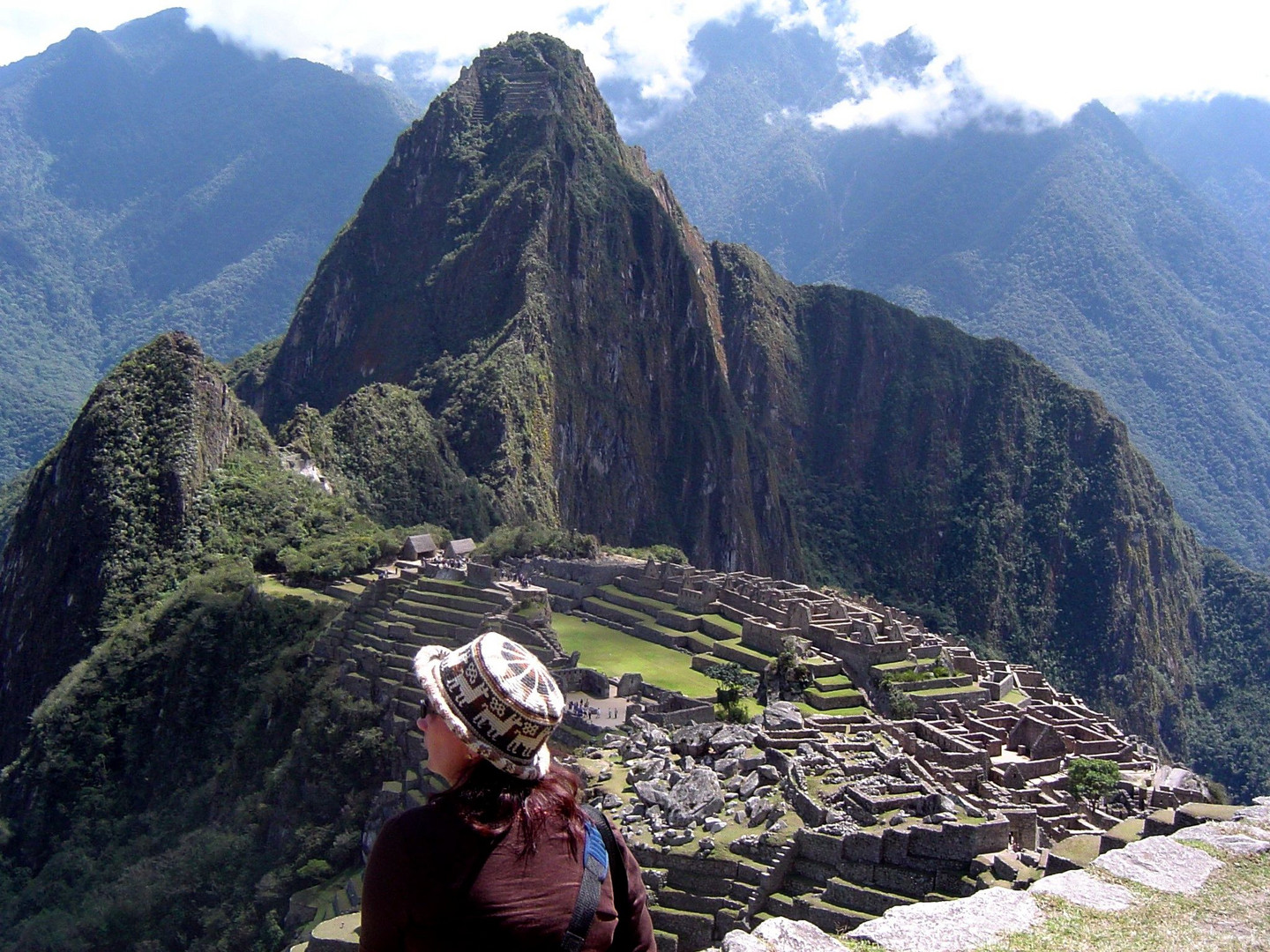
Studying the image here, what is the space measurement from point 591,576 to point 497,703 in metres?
61.8

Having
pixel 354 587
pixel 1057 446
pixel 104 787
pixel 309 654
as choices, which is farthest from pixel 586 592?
pixel 1057 446

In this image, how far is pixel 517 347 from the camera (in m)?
125

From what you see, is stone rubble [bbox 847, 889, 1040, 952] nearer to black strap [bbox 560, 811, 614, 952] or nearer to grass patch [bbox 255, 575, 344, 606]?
black strap [bbox 560, 811, 614, 952]

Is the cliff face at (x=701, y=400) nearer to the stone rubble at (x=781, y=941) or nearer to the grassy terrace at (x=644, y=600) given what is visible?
the grassy terrace at (x=644, y=600)

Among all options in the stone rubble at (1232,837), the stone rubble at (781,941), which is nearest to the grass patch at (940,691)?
the stone rubble at (1232,837)

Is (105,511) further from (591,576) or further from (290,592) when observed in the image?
(591,576)

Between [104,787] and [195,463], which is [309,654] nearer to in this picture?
[104,787]

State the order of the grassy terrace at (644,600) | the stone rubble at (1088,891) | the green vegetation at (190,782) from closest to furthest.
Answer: the stone rubble at (1088,891) → the green vegetation at (190,782) → the grassy terrace at (644,600)

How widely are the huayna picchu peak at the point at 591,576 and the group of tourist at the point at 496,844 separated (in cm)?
1279

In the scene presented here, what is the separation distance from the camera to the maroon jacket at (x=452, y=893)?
22.1ft

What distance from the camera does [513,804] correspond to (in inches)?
276

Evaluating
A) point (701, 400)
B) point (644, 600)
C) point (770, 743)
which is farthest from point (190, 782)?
point (701, 400)

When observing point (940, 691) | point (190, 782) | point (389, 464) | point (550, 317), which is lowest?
point (190, 782)

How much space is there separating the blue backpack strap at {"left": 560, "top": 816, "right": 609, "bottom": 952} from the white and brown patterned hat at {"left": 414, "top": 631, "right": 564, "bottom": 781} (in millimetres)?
458
